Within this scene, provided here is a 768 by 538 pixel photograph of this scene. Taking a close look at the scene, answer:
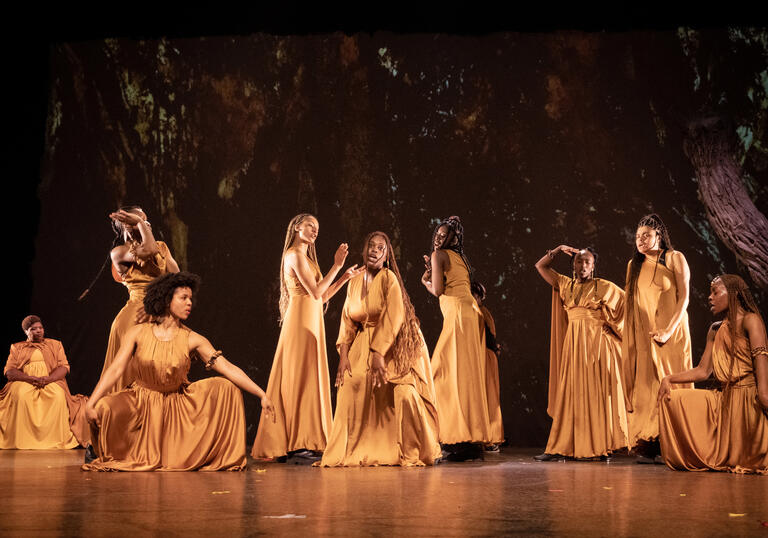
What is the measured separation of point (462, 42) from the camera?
8.22 m

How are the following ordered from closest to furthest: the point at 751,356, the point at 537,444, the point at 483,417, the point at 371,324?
the point at 751,356 < the point at 371,324 < the point at 483,417 < the point at 537,444

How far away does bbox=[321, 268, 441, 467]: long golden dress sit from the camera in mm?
5531

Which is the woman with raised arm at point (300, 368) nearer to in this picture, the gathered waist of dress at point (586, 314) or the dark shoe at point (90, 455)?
the dark shoe at point (90, 455)

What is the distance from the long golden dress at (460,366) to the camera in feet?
20.0

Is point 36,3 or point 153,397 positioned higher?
point 36,3

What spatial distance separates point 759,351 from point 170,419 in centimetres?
325

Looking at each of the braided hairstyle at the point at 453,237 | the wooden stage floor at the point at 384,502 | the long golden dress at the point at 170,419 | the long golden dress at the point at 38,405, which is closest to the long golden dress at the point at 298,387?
the wooden stage floor at the point at 384,502

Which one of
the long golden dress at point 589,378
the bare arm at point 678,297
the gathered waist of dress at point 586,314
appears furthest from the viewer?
the gathered waist of dress at point 586,314

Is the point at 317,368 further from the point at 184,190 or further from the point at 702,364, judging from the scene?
the point at 184,190

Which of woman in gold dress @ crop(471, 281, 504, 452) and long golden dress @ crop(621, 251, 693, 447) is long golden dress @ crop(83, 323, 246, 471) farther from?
long golden dress @ crop(621, 251, 693, 447)

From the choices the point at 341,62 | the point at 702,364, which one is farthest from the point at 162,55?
the point at 702,364

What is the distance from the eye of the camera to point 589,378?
6.45 metres

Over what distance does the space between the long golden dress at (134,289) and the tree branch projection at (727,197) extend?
4.49 metres

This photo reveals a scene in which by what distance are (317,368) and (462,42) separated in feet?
11.9
